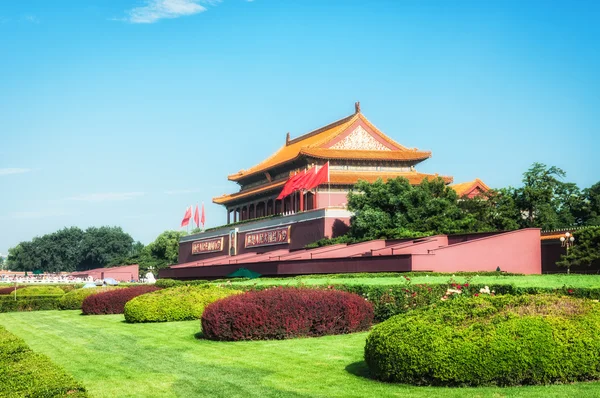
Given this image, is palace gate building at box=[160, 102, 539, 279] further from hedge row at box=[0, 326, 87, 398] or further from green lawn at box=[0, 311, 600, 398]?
hedge row at box=[0, 326, 87, 398]

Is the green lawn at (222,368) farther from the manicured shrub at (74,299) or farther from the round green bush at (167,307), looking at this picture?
the manicured shrub at (74,299)

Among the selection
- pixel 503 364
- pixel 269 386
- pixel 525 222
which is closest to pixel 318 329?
pixel 269 386

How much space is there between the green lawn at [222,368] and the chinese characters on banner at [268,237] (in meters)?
26.2

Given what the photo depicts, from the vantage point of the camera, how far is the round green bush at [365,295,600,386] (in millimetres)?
7203

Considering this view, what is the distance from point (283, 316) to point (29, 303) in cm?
1740

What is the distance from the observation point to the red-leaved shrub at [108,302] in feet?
68.0

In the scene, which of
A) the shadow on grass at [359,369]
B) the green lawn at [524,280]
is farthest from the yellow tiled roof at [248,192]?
the shadow on grass at [359,369]

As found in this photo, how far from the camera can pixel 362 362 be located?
927 centimetres

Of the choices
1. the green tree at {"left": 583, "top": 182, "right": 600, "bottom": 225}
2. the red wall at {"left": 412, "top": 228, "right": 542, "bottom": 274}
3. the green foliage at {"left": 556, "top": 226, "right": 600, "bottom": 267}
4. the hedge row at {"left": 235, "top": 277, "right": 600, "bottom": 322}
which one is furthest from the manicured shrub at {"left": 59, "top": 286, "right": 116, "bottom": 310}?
the green tree at {"left": 583, "top": 182, "right": 600, "bottom": 225}

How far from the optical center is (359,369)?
28.9 ft

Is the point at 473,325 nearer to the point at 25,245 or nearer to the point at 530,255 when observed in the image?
the point at 530,255

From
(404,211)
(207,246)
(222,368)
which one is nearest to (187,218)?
(207,246)

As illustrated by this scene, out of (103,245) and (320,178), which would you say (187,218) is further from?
(103,245)

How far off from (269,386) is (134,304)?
929 centimetres
